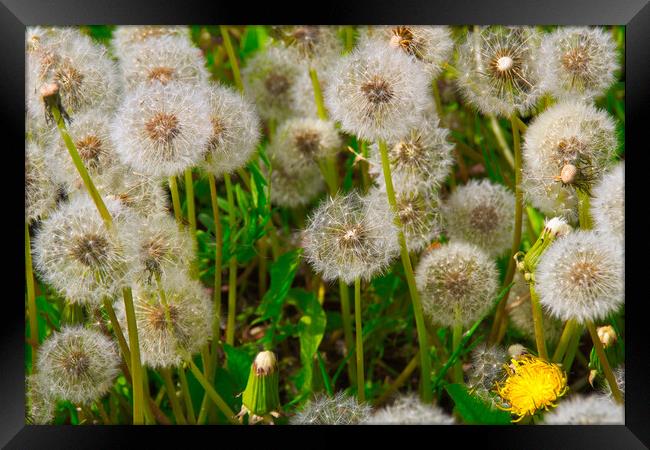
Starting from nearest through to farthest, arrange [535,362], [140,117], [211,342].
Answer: [140,117] < [535,362] < [211,342]

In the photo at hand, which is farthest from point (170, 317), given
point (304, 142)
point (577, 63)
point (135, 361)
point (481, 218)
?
point (577, 63)

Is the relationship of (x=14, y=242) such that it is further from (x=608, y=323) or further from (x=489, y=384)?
(x=608, y=323)

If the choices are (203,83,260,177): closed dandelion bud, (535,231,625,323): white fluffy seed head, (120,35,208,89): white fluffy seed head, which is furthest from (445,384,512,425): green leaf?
(120,35,208,89): white fluffy seed head

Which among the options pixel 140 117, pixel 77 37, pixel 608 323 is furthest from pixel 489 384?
pixel 77 37

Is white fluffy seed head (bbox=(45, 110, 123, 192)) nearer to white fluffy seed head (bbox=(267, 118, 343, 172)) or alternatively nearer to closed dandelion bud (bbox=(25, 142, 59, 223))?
closed dandelion bud (bbox=(25, 142, 59, 223))

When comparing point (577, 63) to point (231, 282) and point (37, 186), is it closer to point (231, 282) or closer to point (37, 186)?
point (231, 282)
